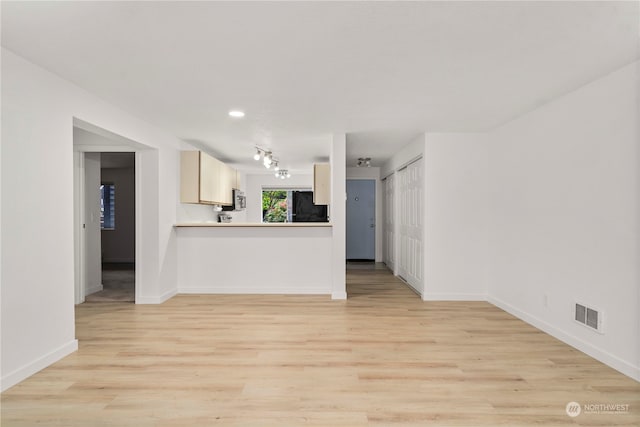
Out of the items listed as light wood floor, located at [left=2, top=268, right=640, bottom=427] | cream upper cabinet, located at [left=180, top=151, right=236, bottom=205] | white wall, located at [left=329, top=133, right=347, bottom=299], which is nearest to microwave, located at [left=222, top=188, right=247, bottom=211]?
cream upper cabinet, located at [left=180, top=151, right=236, bottom=205]

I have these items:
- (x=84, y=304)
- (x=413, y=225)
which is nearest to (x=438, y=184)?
(x=413, y=225)

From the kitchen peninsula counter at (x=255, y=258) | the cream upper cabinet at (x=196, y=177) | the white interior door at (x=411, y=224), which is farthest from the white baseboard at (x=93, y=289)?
the white interior door at (x=411, y=224)

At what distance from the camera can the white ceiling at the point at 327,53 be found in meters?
1.91

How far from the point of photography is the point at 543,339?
10.7 ft

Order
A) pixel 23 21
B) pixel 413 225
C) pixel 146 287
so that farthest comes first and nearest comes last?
pixel 413 225 → pixel 146 287 → pixel 23 21

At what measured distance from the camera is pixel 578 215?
3.06 m

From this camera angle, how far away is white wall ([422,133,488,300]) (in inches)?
185

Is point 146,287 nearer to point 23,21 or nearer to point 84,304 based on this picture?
point 84,304

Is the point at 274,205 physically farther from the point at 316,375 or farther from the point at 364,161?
the point at 316,375

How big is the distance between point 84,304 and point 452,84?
197 inches

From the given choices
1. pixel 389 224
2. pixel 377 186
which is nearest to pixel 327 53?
pixel 389 224

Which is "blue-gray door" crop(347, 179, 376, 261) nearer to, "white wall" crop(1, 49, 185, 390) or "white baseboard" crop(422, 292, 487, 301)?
"white baseboard" crop(422, 292, 487, 301)

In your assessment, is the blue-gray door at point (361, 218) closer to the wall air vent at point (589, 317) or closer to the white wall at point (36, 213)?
the wall air vent at point (589, 317)

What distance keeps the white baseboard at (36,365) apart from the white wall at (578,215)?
167 inches
